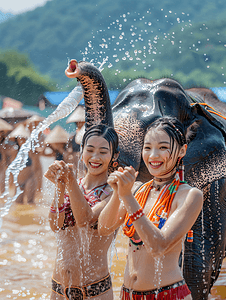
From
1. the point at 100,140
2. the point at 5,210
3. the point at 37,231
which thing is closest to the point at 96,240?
the point at 100,140

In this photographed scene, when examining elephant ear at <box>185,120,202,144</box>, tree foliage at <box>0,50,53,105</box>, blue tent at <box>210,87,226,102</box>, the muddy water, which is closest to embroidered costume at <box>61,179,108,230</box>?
the muddy water

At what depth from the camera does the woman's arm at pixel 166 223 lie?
110cm

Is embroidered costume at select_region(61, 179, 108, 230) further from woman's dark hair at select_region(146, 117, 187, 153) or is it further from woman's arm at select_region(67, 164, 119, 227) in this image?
woman's dark hair at select_region(146, 117, 187, 153)

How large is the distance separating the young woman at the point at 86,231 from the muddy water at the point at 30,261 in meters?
0.31

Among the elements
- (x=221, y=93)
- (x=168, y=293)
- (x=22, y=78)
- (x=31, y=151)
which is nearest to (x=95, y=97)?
(x=168, y=293)

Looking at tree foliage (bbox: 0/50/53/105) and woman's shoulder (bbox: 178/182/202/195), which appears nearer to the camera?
woman's shoulder (bbox: 178/182/202/195)

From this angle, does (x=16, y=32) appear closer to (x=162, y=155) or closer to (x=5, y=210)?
(x=5, y=210)

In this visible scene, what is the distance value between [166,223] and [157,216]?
75 mm

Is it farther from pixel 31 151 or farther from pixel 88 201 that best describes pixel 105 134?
pixel 31 151

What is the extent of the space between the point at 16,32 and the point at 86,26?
27.0ft

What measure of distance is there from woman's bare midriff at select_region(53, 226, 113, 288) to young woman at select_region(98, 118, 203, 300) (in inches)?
6.6

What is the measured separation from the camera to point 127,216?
129 centimetres

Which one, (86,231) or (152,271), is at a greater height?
(86,231)

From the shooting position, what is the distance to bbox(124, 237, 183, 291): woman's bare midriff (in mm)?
1205
